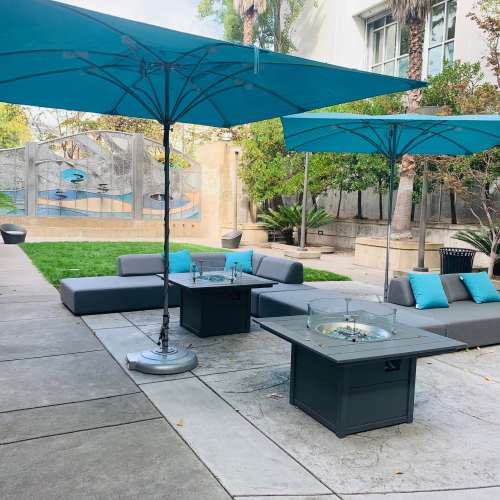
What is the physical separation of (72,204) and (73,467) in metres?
19.6

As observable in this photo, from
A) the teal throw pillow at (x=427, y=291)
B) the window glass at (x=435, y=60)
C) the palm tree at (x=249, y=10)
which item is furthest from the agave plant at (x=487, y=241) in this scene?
the palm tree at (x=249, y=10)

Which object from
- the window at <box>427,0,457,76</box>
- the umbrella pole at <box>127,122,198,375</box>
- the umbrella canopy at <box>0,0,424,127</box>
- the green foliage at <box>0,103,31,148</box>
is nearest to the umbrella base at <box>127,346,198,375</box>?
the umbrella pole at <box>127,122,198,375</box>

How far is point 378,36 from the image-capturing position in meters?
21.6

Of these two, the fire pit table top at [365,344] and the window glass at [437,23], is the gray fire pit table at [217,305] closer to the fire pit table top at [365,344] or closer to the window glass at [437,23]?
the fire pit table top at [365,344]

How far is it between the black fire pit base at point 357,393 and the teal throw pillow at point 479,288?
142 inches

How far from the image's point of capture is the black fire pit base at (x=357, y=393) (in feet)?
12.1

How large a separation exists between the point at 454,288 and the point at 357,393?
13.1 ft

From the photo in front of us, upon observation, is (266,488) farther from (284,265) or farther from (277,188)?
(277,188)

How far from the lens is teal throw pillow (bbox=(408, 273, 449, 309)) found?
6.48 m

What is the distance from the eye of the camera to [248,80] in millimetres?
5113

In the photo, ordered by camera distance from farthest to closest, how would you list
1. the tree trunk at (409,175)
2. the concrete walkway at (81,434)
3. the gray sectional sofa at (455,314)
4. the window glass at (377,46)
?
the window glass at (377,46)
the tree trunk at (409,175)
the gray sectional sofa at (455,314)
the concrete walkway at (81,434)

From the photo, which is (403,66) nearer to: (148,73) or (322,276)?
(322,276)

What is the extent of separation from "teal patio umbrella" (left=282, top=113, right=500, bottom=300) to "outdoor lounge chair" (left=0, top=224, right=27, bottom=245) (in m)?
12.8

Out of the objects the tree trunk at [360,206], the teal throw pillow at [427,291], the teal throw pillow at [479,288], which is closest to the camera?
the teal throw pillow at [427,291]
